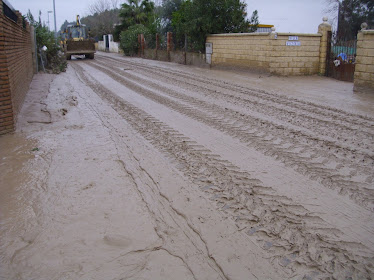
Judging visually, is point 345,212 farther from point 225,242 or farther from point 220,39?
point 220,39

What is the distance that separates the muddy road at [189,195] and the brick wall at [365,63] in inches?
163

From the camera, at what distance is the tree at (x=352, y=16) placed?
2676 centimetres

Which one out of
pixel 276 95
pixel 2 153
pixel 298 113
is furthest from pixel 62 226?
pixel 276 95

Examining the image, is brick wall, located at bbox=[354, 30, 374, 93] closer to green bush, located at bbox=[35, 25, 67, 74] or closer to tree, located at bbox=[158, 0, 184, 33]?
green bush, located at bbox=[35, 25, 67, 74]

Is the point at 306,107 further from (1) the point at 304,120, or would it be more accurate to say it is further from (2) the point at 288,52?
(2) the point at 288,52

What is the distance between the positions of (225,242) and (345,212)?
1.44 m

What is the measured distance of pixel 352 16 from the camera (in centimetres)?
2775

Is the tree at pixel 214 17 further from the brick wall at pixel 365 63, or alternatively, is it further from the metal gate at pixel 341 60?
the brick wall at pixel 365 63

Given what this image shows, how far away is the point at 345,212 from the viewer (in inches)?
142

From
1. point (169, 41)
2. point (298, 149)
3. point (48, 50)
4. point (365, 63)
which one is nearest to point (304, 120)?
point (298, 149)

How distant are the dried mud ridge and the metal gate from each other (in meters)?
11.3

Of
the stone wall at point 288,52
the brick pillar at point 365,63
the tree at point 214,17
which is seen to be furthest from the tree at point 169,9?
the brick pillar at point 365,63

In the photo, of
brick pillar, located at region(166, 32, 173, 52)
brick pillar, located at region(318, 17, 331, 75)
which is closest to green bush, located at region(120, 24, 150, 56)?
brick pillar, located at region(166, 32, 173, 52)

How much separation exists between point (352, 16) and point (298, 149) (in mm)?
27359
